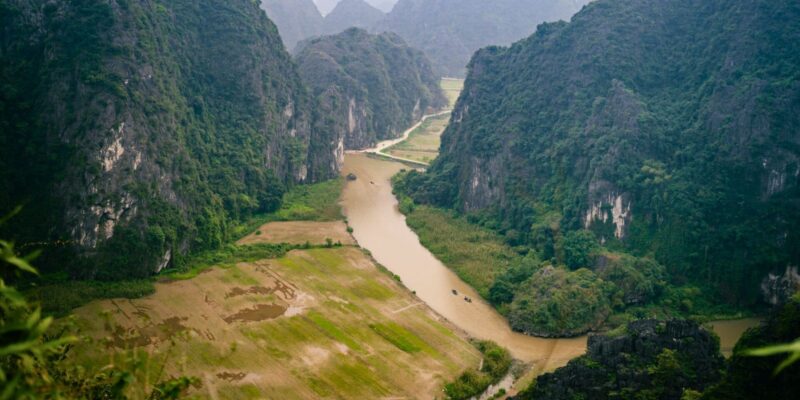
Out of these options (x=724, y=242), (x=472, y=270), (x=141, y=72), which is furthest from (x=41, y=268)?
(x=724, y=242)

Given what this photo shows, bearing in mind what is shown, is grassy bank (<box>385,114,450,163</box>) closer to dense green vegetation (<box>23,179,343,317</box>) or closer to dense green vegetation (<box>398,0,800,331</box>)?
dense green vegetation (<box>23,179,343,317</box>)

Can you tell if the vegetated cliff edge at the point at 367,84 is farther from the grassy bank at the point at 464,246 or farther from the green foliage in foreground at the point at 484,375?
the green foliage in foreground at the point at 484,375

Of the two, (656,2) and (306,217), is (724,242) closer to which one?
(656,2)

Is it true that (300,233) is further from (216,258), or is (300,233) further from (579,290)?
(579,290)

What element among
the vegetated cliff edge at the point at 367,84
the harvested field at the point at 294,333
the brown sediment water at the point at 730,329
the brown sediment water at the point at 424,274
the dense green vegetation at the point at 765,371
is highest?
the vegetated cliff edge at the point at 367,84

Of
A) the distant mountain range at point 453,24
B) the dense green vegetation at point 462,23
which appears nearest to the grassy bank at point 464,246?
the distant mountain range at point 453,24

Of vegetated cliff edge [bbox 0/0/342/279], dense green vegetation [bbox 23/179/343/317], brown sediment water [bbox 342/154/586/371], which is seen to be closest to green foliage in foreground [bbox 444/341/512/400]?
brown sediment water [bbox 342/154/586/371]
